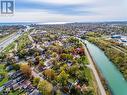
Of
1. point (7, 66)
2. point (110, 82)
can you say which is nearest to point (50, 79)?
point (110, 82)

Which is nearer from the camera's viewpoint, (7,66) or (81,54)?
(7,66)

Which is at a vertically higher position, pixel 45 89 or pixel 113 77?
pixel 45 89

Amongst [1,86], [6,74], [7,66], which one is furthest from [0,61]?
[1,86]

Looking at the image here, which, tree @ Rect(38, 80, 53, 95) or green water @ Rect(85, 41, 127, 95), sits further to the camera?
green water @ Rect(85, 41, 127, 95)

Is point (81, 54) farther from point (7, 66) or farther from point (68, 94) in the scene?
point (68, 94)

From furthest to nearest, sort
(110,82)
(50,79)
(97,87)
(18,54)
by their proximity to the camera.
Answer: (18,54) < (110,82) < (50,79) < (97,87)

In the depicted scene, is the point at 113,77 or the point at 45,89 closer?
the point at 45,89

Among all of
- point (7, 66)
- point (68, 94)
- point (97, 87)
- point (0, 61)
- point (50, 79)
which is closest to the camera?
point (68, 94)

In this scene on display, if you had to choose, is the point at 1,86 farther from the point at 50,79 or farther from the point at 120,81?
the point at 120,81

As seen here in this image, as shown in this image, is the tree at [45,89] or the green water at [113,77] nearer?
the tree at [45,89]
